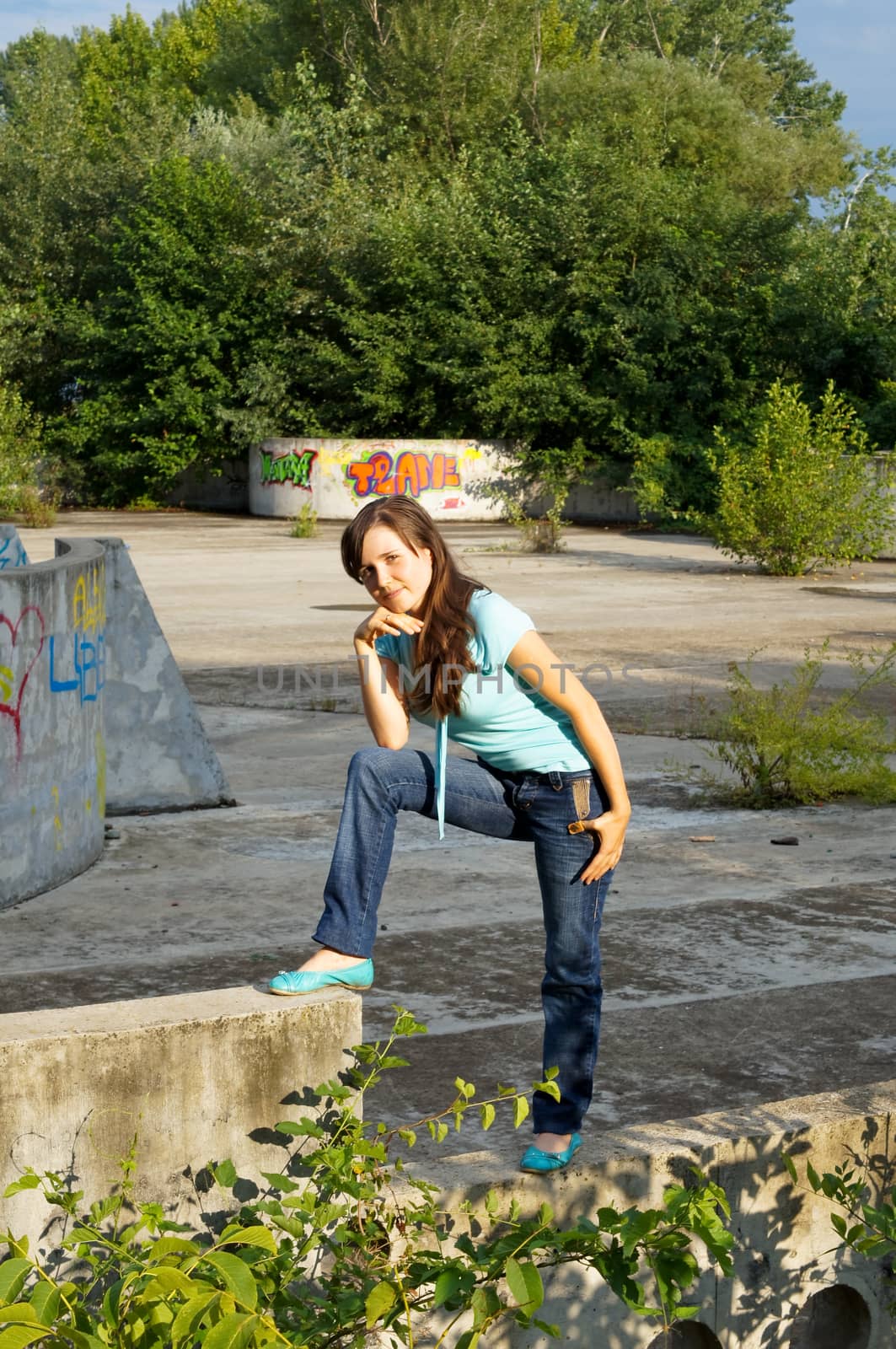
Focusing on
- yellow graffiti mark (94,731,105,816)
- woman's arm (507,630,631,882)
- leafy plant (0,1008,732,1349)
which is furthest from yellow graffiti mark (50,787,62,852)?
leafy plant (0,1008,732,1349)

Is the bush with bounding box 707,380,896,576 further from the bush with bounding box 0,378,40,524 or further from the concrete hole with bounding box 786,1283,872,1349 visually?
the concrete hole with bounding box 786,1283,872,1349

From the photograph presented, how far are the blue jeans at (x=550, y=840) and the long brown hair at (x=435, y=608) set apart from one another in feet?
0.49

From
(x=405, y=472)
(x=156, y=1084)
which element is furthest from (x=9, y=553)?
(x=405, y=472)

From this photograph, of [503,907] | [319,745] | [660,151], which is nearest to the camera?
[503,907]

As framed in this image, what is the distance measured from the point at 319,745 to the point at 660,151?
3198cm

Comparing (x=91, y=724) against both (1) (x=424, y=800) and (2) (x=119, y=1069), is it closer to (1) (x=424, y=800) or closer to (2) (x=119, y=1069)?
(1) (x=424, y=800)

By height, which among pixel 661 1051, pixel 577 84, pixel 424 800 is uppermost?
pixel 577 84

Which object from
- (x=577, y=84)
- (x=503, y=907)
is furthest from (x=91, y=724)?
(x=577, y=84)

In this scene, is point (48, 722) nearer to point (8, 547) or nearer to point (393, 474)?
point (8, 547)

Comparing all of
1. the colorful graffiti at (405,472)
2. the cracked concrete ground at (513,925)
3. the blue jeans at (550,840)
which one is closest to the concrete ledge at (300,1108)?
the blue jeans at (550,840)

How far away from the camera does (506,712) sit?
3.32 m

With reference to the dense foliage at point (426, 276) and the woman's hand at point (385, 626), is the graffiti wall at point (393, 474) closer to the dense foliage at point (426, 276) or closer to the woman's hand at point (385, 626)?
the dense foliage at point (426, 276)

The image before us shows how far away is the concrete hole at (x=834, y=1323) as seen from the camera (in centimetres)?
296

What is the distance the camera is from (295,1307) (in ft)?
8.00
